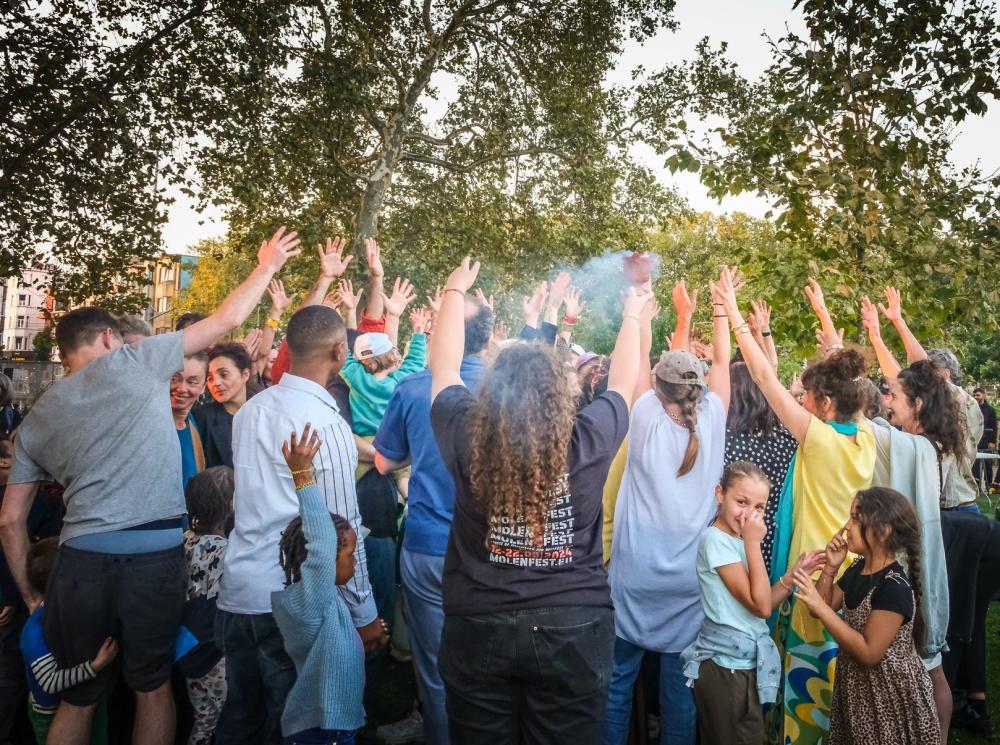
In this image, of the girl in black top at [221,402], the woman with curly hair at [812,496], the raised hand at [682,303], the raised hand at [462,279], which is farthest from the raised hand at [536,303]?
the girl in black top at [221,402]

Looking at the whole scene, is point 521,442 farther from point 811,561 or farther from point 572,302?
point 811,561

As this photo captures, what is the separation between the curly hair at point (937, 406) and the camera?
4.17m

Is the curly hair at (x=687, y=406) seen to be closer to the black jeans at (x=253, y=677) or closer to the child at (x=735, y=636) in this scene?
the child at (x=735, y=636)

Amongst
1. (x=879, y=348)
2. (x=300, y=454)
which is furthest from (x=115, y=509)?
(x=879, y=348)

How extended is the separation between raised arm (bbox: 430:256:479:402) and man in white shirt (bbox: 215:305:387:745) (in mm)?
751

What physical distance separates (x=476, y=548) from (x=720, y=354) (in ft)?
6.31

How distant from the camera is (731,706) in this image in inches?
121

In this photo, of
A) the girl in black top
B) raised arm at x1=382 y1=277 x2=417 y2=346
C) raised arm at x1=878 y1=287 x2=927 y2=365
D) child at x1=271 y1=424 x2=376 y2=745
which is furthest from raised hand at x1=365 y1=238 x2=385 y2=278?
raised arm at x1=878 y1=287 x2=927 y2=365

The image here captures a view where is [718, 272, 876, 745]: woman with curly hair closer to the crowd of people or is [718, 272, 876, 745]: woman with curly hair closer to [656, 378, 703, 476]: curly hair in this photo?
the crowd of people

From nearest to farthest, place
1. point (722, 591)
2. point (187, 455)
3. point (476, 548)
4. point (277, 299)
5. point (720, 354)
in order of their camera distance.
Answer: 1. point (476, 548)
2. point (722, 591)
3. point (720, 354)
4. point (187, 455)
5. point (277, 299)

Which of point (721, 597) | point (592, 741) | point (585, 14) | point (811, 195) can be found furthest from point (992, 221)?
point (585, 14)

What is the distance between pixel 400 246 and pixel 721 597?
1369 cm

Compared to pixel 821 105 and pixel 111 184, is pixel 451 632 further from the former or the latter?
pixel 111 184

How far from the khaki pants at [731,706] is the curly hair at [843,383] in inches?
53.5
